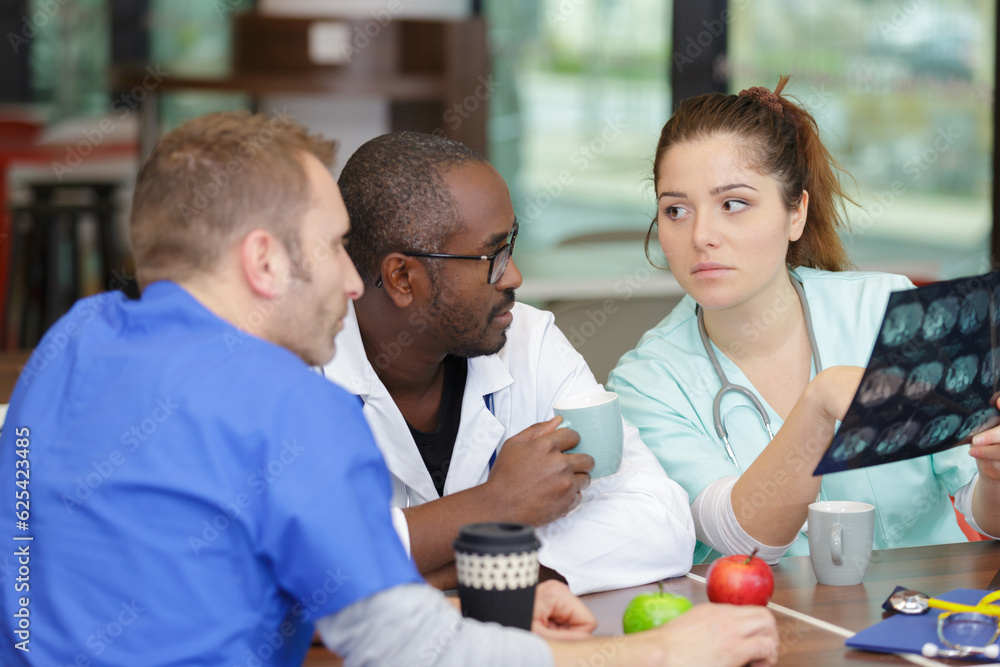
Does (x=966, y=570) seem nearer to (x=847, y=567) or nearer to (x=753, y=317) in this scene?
(x=847, y=567)

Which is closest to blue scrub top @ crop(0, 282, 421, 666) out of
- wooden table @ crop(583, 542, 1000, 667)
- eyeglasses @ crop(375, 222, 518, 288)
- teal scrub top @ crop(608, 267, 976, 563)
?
wooden table @ crop(583, 542, 1000, 667)

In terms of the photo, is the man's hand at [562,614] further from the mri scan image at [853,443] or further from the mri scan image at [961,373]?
the mri scan image at [961,373]

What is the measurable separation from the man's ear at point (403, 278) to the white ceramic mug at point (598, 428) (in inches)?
12.6

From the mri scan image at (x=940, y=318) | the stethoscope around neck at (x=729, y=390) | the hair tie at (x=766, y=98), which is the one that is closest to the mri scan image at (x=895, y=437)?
the mri scan image at (x=940, y=318)

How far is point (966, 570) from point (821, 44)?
4.77 m

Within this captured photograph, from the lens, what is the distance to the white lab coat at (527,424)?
56.1 inches

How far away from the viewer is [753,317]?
6.33ft

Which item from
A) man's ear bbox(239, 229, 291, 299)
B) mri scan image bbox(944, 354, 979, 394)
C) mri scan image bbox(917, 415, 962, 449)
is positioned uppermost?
man's ear bbox(239, 229, 291, 299)

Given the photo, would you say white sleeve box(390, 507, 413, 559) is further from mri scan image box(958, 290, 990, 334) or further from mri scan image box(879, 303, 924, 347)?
mri scan image box(958, 290, 990, 334)

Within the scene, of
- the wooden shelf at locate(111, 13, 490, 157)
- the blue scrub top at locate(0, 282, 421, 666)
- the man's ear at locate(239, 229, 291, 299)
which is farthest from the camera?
the wooden shelf at locate(111, 13, 490, 157)

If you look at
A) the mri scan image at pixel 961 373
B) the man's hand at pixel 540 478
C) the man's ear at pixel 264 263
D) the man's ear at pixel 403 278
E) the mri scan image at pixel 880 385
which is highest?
the man's ear at pixel 264 263

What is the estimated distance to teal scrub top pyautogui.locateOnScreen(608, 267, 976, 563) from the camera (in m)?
1.80

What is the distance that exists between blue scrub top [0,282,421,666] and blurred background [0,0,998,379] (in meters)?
3.72

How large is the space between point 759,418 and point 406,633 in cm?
111
